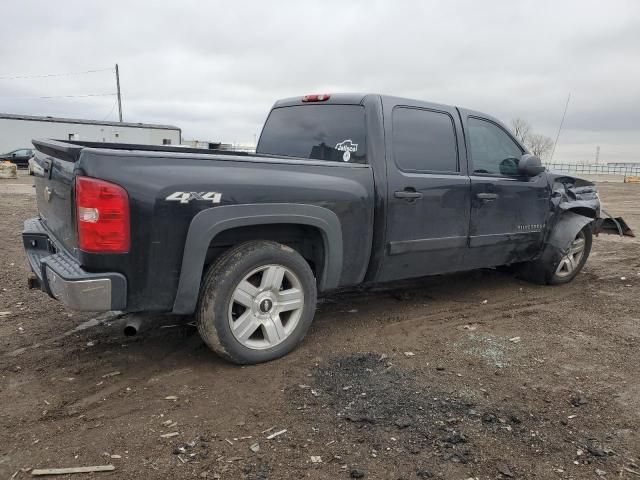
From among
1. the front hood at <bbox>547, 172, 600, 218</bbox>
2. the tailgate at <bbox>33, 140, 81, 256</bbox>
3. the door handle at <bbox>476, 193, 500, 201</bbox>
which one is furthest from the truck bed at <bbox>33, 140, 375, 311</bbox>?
the front hood at <bbox>547, 172, 600, 218</bbox>

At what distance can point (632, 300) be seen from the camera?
17.9 feet

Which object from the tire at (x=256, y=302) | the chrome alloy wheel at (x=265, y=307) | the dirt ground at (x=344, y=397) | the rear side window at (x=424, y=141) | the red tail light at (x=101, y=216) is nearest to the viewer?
the dirt ground at (x=344, y=397)

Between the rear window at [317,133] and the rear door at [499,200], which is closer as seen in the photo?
the rear window at [317,133]

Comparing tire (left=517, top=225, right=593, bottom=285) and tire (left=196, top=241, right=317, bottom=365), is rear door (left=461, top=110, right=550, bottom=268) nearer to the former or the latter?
tire (left=517, top=225, right=593, bottom=285)

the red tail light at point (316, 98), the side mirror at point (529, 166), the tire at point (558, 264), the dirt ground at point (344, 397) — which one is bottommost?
the dirt ground at point (344, 397)

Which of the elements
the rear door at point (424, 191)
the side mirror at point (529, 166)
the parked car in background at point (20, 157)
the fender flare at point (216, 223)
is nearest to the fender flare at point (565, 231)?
the side mirror at point (529, 166)

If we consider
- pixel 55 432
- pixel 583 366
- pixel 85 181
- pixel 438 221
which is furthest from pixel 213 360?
pixel 583 366

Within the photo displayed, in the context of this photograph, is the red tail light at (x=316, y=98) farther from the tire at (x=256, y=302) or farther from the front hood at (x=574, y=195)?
the front hood at (x=574, y=195)

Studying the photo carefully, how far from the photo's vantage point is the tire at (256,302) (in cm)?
332

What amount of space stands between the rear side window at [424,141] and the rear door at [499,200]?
256 mm

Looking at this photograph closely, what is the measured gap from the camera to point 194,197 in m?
3.08

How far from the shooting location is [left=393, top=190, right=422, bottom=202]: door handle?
4104 millimetres

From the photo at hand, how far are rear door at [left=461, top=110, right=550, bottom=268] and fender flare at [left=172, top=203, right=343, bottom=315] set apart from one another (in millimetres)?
1793

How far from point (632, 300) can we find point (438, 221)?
259 cm
